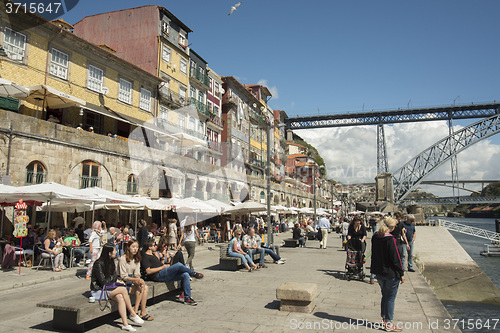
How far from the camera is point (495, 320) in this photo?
1112cm

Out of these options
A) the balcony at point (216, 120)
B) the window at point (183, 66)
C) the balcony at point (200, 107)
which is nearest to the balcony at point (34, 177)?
the balcony at point (200, 107)

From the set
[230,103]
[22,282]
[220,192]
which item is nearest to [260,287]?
[22,282]

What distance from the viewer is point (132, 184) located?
22734 mm

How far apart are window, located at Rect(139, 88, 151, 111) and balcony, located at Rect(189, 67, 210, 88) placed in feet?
23.5

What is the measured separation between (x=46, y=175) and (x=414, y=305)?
16147 millimetres

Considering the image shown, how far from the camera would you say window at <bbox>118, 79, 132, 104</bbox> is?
25.9 metres

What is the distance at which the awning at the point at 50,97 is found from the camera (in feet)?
58.1

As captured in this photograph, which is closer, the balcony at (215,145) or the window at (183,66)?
the window at (183,66)

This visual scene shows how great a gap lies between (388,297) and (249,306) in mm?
2571

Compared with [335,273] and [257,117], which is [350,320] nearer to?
[335,273]

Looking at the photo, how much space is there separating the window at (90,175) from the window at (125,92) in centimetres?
731

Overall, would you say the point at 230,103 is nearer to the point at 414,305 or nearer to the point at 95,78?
the point at 95,78

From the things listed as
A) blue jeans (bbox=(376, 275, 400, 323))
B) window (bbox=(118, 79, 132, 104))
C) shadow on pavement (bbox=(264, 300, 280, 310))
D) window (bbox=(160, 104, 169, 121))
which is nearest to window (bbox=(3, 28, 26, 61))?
window (bbox=(118, 79, 132, 104))

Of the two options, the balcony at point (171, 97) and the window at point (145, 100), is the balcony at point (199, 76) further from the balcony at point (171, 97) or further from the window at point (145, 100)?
the window at point (145, 100)
